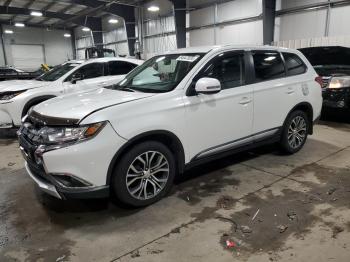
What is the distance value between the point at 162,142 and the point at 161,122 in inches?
10.9

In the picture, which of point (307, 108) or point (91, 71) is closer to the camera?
point (307, 108)

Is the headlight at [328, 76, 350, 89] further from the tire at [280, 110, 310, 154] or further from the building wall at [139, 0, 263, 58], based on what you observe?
the building wall at [139, 0, 263, 58]

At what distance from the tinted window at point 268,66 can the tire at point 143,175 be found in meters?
1.66

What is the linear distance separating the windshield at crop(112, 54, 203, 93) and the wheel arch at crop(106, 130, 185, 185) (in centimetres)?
49

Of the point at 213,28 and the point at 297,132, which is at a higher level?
the point at 213,28

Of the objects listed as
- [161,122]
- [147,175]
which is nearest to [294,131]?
[161,122]

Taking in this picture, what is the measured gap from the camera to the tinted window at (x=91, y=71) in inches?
271

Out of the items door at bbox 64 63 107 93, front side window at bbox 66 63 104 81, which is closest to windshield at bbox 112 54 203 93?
door at bbox 64 63 107 93

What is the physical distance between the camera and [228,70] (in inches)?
144

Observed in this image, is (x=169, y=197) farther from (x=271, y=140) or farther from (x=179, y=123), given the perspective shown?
(x=271, y=140)

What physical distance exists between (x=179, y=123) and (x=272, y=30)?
1008 centimetres

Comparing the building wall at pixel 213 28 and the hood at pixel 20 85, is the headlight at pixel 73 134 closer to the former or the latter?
the hood at pixel 20 85

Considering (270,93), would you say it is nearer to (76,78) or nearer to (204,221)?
(204,221)

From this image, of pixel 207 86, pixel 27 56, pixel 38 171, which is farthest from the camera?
pixel 27 56
